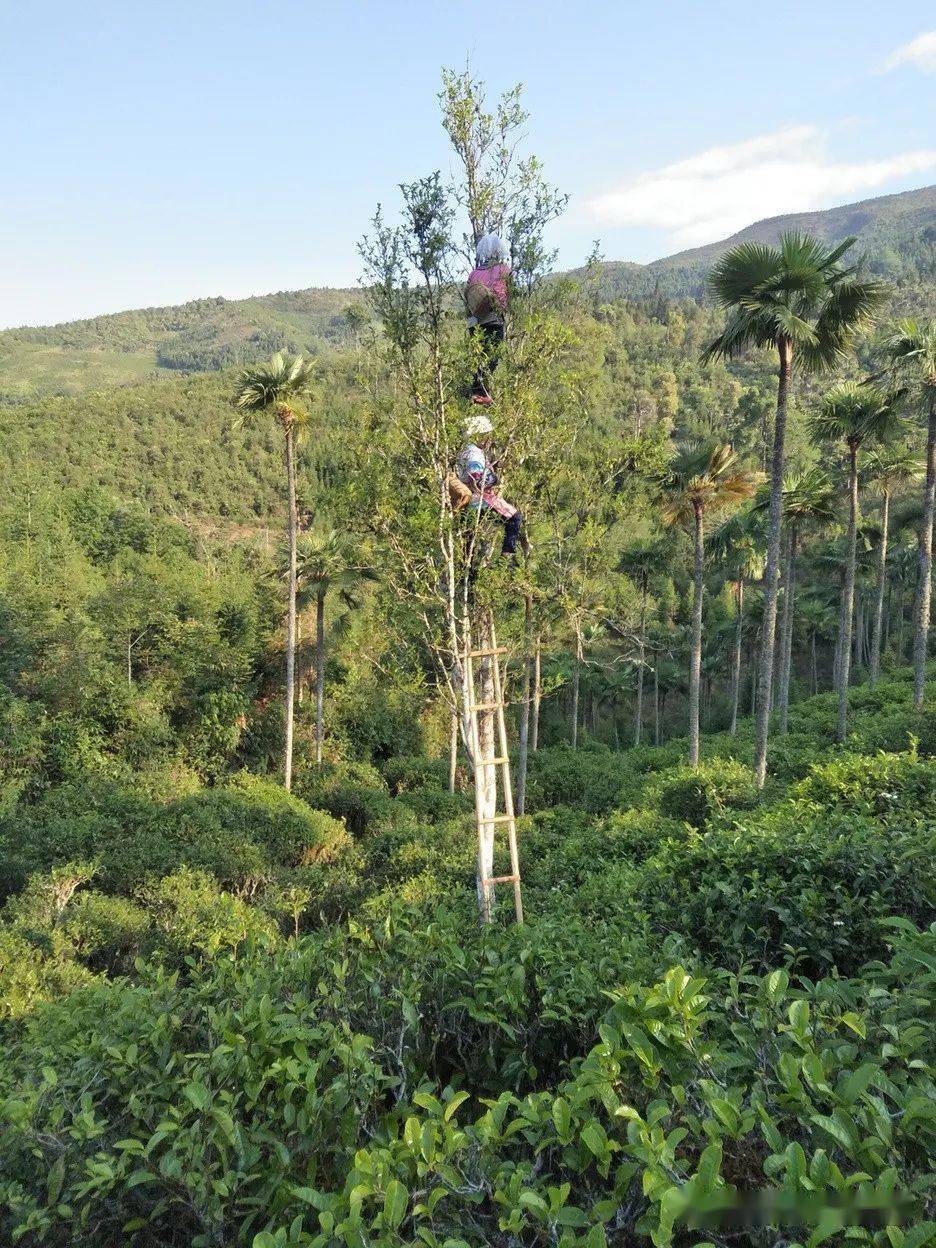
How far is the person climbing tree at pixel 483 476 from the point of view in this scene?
5766mm

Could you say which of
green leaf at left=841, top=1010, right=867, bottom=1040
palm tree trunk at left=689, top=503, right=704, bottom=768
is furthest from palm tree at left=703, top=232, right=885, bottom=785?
green leaf at left=841, top=1010, right=867, bottom=1040

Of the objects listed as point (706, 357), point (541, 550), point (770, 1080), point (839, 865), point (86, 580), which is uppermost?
point (706, 357)

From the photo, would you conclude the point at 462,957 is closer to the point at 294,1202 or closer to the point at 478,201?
the point at 294,1202

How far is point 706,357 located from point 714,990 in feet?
36.6

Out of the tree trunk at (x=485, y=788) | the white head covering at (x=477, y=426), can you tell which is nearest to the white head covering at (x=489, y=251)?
the white head covering at (x=477, y=426)

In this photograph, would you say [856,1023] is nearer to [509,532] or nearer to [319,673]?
[509,532]

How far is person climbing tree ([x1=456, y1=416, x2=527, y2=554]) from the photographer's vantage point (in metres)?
5.77

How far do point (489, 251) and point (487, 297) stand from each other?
0.47 meters

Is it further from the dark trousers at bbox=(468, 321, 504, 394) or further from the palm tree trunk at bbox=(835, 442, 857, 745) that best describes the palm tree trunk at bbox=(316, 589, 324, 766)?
the dark trousers at bbox=(468, 321, 504, 394)

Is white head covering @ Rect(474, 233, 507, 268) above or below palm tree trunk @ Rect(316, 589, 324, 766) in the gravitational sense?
above

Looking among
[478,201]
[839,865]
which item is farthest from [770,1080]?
[478,201]

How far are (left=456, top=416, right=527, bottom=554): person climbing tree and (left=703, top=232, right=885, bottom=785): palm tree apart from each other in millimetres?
6648

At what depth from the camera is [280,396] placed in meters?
17.5

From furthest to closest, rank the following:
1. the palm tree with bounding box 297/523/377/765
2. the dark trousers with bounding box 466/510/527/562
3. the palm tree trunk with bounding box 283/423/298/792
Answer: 1. the palm tree with bounding box 297/523/377/765
2. the palm tree trunk with bounding box 283/423/298/792
3. the dark trousers with bounding box 466/510/527/562
